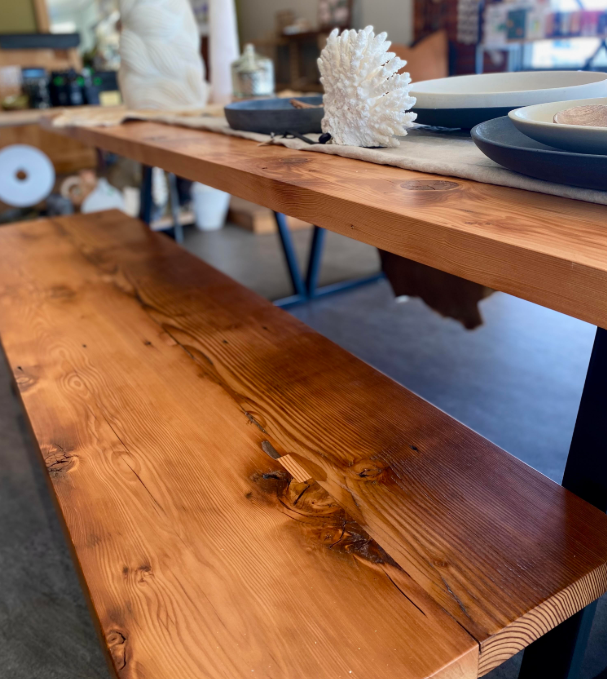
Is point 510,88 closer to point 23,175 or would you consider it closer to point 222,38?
point 222,38

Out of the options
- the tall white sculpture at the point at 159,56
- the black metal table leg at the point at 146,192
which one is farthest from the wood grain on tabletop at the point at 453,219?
the black metal table leg at the point at 146,192

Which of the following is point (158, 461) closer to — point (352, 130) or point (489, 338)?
point (352, 130)

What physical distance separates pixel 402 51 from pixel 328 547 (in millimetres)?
3319

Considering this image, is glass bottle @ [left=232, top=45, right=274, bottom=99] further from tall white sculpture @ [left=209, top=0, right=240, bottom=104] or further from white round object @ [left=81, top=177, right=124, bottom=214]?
white round object @ [left=81, top=177, right=124, bottom=214]

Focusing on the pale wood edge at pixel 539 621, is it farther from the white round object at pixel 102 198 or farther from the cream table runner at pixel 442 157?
the white round object at pixel 102 198

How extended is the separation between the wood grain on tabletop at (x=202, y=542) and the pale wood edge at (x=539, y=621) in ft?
0.06

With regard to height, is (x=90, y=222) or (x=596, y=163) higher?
(x=596, y=163)

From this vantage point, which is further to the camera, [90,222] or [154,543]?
[90,222]

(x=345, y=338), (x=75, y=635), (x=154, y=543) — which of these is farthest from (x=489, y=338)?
(x=154, y=543)

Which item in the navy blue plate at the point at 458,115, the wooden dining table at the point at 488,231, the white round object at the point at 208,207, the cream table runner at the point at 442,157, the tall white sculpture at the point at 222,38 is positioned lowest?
the white round object at the point at 208,207

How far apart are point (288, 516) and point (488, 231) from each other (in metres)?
0.29

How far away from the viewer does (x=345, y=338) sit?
1837 millimetres

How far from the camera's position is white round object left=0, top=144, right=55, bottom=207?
3074 millimetres

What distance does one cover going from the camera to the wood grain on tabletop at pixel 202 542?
0.41 metres
